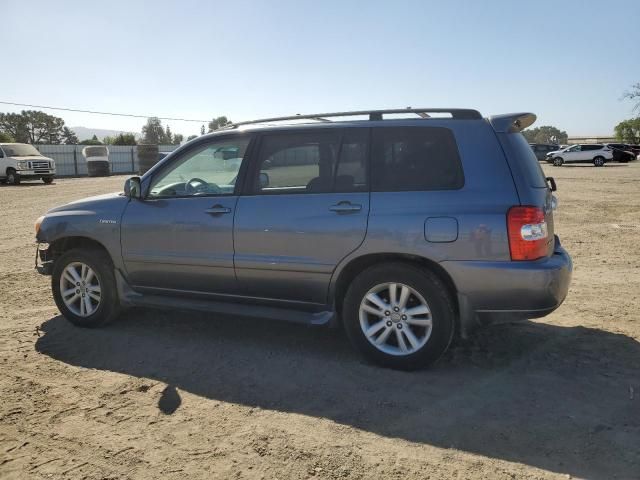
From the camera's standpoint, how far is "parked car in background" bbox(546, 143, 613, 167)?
134ft

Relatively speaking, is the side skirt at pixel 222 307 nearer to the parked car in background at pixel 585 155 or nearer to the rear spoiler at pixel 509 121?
the rear spoiler at pixel 509 121

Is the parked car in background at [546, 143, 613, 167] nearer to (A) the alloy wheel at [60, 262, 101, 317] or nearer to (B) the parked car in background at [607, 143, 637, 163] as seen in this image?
(B) the parked car in background at [607, 143, 637, 163]

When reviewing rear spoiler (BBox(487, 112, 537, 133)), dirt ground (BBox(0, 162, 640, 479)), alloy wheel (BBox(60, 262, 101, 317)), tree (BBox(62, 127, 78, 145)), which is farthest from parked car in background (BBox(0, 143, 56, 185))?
tree (BBox(62, 127, 78, 145))

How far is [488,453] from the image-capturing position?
2.93 m

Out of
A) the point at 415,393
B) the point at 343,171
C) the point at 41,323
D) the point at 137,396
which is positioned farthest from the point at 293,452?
the point at 41,323

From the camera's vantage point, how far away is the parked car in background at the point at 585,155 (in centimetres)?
4091

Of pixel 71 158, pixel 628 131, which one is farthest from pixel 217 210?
pixel 628 131

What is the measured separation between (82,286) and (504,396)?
12.8 ft

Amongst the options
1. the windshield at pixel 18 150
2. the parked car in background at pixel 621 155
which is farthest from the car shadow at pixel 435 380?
the parked car in background at pixel 621 155

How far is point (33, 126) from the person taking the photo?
247ft

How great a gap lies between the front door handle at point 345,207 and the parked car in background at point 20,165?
26931mm

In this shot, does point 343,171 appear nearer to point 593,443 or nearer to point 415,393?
point 415,393

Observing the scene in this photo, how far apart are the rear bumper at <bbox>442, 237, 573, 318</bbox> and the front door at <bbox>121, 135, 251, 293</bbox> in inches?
74.6

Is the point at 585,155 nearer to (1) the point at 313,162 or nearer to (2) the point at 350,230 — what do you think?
(1) the point at 313,162
